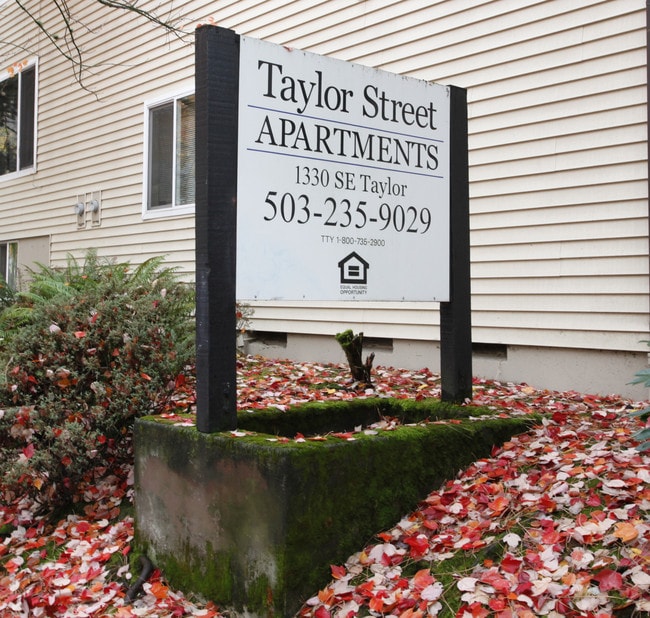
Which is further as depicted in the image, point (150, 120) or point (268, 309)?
point (150, 120)

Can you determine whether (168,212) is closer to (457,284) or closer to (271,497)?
(457,284)

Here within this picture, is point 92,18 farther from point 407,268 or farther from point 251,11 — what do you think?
point 407,268

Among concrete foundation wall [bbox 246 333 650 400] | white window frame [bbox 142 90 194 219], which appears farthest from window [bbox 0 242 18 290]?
concrete foundation wall [bbox 246 333 650 400]

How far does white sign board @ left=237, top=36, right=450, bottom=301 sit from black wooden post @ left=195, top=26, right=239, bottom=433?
0.22 feet

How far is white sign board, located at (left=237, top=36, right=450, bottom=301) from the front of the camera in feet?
11.6

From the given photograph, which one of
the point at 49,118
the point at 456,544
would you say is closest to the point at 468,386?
the point at 456,544

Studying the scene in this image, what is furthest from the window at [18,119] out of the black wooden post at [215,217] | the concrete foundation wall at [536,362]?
the black wooden post at [215,217]

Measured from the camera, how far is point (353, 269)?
12.8 feet

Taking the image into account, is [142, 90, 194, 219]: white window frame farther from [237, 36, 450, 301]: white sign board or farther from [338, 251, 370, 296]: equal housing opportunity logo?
[338, 251, 370, 296]: equal housing opportunity logo

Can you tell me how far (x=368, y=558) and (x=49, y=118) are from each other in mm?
11222

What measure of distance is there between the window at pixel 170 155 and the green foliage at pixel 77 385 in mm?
4506

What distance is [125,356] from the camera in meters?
4.75

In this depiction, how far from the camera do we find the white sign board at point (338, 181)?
139 inches

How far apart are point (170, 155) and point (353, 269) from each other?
6.58 meters
